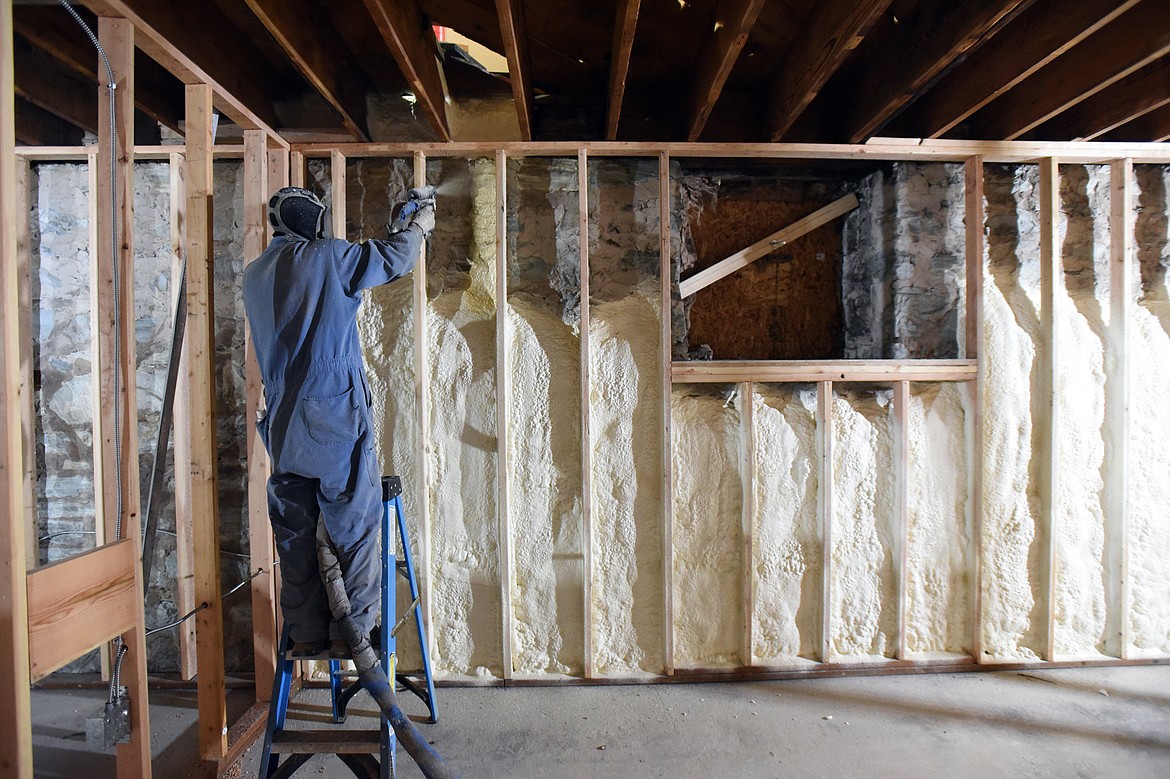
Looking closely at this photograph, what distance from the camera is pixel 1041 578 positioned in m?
2.35

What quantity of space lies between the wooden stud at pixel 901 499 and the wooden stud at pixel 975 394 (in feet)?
0.98

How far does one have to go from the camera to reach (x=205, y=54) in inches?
71.4

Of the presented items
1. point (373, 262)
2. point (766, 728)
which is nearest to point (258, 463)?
point (373, 262)

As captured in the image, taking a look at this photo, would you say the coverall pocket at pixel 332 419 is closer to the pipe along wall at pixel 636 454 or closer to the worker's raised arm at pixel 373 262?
the worker's raised arm at pixel 373 262

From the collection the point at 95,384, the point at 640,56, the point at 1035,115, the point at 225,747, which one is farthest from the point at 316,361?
the point at 1035,115

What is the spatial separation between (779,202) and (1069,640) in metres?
2.51

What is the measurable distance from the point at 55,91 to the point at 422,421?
2.02m

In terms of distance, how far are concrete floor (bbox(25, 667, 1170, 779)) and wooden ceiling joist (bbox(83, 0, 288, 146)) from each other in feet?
7.72

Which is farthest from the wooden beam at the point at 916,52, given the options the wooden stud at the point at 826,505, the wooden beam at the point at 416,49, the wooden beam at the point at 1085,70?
the wooden beam at the point at 416,49

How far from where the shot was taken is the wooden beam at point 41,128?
2236 millimetres

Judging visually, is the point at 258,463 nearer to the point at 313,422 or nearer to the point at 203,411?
the point at 203,411

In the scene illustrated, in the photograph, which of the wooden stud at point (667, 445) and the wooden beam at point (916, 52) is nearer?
the wooden beam at point (916, 52)

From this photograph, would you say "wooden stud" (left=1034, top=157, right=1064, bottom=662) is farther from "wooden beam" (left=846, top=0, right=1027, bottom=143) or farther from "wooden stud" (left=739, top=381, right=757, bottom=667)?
"wooden stud" (left=739, top=381, right=757, bottom=667)

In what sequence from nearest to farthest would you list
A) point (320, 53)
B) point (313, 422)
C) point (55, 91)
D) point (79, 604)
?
point (79, 604), point (313, 422), point (320, 53), point (55, 91)
